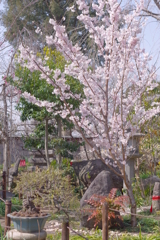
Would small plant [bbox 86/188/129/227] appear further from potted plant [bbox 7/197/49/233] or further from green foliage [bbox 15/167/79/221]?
potted plant [bbox 7/197/49/233]

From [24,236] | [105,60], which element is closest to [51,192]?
[24,236]

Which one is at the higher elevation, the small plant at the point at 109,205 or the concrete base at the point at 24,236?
the small plant at the point at 109,205

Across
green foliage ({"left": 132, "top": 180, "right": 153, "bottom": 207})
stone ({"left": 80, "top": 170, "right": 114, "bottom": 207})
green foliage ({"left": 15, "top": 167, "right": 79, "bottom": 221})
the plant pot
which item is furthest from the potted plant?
green foliage ({"left": 132, "top": 180, "right": 153, "bottom": 207})

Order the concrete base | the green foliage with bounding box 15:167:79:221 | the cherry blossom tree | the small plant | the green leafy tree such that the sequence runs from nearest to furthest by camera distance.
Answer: the concrete base
the cherry blossom tree
the green foliage with bounding box 15:167:79:221
the small plant
the green leafy tree

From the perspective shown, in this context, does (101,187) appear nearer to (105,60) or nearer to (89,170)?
(105,60)

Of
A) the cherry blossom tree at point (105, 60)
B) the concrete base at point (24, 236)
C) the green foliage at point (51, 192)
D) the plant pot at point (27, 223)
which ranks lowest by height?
the concrete base at point (24, 236)

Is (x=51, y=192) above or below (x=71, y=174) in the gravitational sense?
below

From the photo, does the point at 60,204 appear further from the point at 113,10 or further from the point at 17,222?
the point at 113,10

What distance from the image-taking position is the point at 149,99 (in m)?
8.20

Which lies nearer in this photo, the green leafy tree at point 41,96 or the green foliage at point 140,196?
the green foliage at point 140,196

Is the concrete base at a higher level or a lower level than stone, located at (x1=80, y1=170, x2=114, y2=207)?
lower

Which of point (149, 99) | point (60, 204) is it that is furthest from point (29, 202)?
point (149, 99)

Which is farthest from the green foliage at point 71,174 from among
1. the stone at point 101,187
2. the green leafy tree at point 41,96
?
the stone at point 101,187

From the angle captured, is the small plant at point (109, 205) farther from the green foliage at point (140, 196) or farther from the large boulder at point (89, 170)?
the large boulder at point (89, 170)
